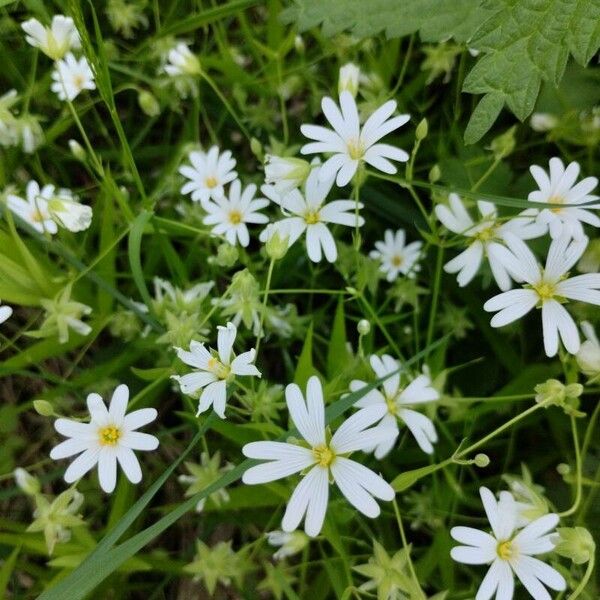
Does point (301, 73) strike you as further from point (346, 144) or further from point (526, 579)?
point (526, 579)

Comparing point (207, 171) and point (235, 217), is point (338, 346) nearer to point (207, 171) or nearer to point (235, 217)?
point (235, 217)

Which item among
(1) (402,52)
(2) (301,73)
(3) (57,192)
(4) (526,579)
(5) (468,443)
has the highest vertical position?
Result: (1) (402,52)

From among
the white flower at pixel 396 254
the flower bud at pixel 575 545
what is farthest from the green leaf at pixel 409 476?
the white flower at pixel 396 254

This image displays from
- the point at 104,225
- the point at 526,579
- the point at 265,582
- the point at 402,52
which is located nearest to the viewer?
the point at 526,579

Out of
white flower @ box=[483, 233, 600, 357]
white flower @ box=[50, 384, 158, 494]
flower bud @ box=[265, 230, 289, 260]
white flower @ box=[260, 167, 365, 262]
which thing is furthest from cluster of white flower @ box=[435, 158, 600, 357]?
white flower @ box=[50, 384, 158, 494]

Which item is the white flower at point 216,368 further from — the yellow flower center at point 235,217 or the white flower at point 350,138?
the yellow flower center at point 235,217

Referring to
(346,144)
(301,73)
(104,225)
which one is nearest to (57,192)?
(104,225)

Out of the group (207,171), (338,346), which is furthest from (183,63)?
(338,346)

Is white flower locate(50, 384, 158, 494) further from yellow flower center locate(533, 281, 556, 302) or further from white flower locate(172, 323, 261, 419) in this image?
yellow flower center locate(533, 281, 556, 302)
